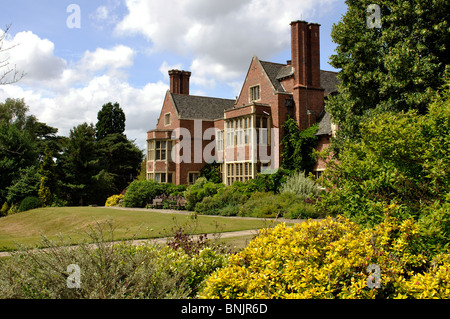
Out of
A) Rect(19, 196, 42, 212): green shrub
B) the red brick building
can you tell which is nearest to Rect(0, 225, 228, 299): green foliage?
the red brick building

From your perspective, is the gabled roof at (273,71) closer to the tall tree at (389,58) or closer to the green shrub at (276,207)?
the tall tree at (389,58)

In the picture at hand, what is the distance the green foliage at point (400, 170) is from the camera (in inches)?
220

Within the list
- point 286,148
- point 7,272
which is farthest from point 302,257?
point 286,148

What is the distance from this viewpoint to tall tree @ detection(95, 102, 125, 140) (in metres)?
51.0

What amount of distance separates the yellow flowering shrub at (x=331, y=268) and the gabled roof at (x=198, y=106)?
29904 millimetres

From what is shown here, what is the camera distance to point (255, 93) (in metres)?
28.9

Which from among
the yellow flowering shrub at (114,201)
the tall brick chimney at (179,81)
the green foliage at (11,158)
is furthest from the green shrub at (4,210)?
the tall brick chimney at (179,81)

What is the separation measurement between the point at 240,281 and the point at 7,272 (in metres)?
2.91

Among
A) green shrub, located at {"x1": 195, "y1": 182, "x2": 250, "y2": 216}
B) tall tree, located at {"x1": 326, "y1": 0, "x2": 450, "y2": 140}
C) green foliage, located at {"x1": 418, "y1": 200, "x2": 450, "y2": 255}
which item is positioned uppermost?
tall tree, located at {"x1": 326, "y1": 0, "x2": 450, "y2": 140}

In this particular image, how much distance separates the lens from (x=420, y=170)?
6.07 metres

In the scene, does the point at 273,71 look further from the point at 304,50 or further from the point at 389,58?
the point at 389,58

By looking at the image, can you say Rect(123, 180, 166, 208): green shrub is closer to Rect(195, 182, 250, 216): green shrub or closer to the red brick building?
the red brick building

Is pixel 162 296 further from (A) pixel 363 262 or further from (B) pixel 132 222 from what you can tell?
(B) pixel 132 222

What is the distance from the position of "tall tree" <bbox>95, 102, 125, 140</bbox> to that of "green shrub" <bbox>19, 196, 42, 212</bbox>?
2203cm
